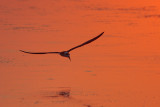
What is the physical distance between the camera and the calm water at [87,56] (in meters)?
11.3

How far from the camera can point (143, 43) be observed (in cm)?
1405

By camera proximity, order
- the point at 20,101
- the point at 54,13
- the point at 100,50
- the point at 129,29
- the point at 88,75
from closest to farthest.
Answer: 1. the point at 20,101
2. the point at 88,75
3. the point at 100,50
4. the point at 129,29
5. the point at 54,13

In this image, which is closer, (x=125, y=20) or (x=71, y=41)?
(x=71, y=41)

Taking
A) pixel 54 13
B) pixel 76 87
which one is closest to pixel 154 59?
pixel 76 87

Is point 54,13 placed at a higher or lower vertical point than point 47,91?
higher

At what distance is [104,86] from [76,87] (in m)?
0.56

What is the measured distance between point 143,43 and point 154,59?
1105mm

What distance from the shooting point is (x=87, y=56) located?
44.1 ft

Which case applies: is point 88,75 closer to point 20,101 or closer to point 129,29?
point 20,101

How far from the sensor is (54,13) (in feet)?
56.7

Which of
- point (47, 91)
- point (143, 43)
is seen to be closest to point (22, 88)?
point (47, 91)

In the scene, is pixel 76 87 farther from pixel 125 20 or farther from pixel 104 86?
pixel 125 20

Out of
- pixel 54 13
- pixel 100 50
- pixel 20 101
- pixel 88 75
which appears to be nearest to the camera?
pixel 20 101

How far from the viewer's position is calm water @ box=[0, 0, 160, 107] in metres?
11.3
